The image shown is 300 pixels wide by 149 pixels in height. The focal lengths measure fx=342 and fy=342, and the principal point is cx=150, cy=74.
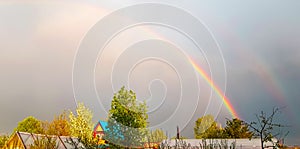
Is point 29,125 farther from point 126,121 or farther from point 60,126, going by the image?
point 126,121

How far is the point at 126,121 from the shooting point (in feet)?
73.2

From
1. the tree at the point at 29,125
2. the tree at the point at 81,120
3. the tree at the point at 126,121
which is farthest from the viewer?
the tree at the point at 29,125

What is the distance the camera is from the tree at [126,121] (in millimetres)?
21125

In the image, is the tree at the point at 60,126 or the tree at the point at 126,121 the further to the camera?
the tree at the point at 60,126

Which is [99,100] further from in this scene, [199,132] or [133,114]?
[199,132]

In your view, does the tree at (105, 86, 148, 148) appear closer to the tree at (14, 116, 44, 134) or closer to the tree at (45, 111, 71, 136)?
the tree at (45, 111, 71, 136)

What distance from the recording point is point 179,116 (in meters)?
19.1

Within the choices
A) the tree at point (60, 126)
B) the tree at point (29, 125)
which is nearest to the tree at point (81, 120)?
the tree at point (60, 126)

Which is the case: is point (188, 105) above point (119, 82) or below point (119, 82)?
below

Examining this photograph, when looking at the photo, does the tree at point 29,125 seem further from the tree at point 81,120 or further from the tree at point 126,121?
the tree at point 126,121

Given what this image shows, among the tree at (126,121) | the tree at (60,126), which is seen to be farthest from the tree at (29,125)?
the tree at (126,121)

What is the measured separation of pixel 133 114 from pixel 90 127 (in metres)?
11.6

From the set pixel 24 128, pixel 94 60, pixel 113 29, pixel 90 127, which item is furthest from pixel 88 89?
pixel 24 128

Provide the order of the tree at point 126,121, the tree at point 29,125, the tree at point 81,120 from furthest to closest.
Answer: the tree at point 29,125 → the tree at point 81,120 → the tree at point 126,121
